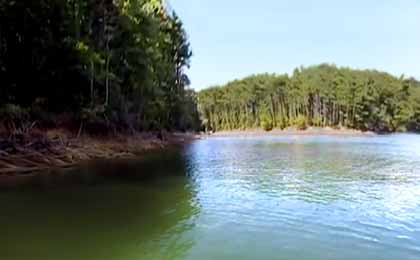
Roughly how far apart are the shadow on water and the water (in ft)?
0.07

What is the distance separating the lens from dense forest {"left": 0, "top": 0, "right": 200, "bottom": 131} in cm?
2441

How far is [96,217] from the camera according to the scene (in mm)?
10750

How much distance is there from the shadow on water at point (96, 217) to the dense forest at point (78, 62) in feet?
28.4

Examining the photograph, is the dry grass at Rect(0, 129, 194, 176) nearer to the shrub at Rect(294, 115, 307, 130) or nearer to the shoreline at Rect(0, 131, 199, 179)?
the shoreline at Rect(0, 131, 199, 179)

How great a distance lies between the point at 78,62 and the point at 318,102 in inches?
3617

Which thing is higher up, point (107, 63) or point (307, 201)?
point (107, 63)

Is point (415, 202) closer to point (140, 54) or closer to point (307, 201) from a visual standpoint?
point (307, 201)

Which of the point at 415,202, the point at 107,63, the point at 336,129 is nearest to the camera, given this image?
the point at 415,202

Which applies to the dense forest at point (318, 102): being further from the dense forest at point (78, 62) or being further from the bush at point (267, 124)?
the dense forest at point (78, 62)

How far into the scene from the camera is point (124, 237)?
8883 millimetres

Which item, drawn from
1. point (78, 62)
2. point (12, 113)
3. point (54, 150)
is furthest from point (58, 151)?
point (78, 62)

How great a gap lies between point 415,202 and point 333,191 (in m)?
2.66

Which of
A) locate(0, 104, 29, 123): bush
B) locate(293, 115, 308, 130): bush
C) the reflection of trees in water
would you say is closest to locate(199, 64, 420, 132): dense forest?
locate(293, 115, 308, 130): bush

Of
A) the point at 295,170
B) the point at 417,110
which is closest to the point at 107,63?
the point at 295,170
